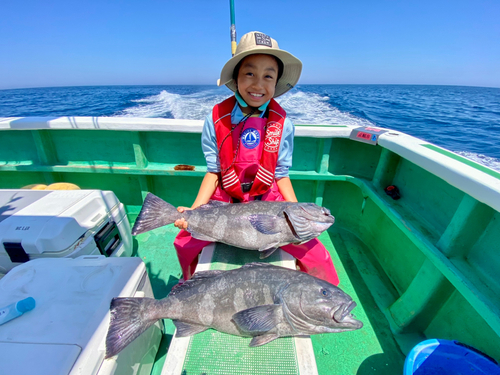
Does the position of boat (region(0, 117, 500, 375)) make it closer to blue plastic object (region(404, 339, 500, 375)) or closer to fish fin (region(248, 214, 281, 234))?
blue plastic object (region(404, 339, 500, 375))

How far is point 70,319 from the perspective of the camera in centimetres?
151

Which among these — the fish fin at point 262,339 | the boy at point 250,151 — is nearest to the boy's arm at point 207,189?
the boy at point 250,151

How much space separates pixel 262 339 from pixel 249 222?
877 mm

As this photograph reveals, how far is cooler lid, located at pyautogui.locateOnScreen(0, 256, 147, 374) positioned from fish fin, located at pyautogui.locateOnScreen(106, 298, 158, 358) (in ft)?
0.16

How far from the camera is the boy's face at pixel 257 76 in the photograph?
7.17 ft

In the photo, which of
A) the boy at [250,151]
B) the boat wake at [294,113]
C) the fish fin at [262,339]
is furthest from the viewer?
the boat wake at [294,113]

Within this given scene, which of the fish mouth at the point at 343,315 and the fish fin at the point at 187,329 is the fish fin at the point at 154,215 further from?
the fish mouth at the point at 343,315

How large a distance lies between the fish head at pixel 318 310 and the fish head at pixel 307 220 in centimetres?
52

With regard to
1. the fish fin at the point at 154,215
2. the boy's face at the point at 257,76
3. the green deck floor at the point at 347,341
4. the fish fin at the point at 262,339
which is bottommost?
the green deck floor at the point at 347,341

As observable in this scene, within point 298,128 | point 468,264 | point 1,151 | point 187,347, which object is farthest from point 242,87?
point 1,151

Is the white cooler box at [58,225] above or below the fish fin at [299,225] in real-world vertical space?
below

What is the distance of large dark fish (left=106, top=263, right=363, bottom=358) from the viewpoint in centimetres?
158

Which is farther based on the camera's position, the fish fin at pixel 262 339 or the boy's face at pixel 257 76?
the boy's face at pixel 257 76

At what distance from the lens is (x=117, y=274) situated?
185 cm
